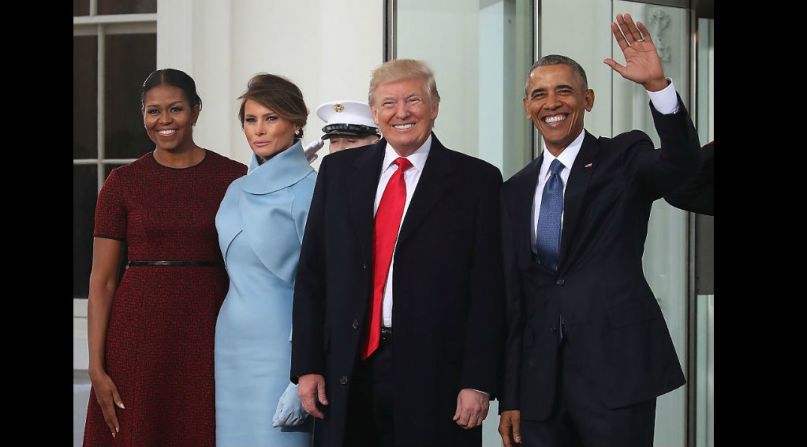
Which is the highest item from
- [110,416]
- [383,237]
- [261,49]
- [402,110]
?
[261,49]

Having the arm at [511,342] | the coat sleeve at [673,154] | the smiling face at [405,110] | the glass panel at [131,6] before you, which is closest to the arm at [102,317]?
the smiling face at [405,110]

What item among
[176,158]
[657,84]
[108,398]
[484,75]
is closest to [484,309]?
[657,84]

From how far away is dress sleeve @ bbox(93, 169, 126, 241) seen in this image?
3104 mm

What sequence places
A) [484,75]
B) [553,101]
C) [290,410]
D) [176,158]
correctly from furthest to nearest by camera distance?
[484,75], [176,158], [290,410], [553,101]

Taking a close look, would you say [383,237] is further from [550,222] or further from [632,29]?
[632,29]

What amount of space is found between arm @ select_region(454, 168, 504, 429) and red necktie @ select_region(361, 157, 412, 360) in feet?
0.78

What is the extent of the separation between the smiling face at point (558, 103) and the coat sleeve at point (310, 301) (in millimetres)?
690

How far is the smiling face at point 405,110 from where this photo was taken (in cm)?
277

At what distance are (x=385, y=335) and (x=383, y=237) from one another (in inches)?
11.2

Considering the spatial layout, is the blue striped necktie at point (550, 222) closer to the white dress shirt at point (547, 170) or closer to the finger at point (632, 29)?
the white dress shirt at point (547, 170)

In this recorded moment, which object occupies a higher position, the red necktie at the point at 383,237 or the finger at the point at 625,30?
the finger at the point at 625,30

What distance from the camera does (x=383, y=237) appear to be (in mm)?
2777

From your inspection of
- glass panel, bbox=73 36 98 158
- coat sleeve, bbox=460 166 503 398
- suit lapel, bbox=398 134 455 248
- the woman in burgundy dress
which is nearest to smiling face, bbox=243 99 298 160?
the woman in burgundy dress

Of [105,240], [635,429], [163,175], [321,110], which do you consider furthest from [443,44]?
[635,429]
